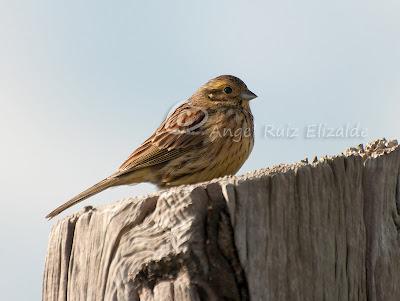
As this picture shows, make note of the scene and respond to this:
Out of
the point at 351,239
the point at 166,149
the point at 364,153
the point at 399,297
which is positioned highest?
the point at 166,149

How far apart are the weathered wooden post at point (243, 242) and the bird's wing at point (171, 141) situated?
4.62 metres

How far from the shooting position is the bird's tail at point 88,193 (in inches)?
301

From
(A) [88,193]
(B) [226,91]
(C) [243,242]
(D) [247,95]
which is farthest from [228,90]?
(C) [243,242]

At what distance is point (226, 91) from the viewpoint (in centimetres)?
974

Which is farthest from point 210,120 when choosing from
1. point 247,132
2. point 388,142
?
point 388,142

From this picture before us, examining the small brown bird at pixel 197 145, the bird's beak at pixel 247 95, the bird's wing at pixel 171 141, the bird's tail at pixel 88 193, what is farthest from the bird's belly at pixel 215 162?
the bird's beak at pixel 247 95

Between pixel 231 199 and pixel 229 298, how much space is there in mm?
456

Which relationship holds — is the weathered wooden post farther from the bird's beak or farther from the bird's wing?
the bird's beak

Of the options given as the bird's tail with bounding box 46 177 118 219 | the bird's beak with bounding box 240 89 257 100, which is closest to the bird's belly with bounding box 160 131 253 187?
the bird's tail with bounding box 46 177 118 219

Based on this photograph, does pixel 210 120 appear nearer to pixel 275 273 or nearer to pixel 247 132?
pixel 247 132

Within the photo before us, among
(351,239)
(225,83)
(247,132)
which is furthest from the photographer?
(225,83)

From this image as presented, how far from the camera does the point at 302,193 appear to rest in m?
3.79

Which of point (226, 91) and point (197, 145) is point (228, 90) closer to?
point (226, 91)

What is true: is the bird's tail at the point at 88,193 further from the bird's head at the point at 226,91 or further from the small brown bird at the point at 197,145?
the bird's head at the point at 226,91
